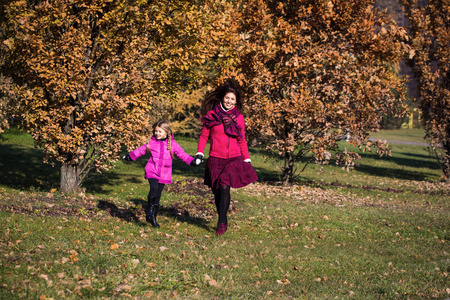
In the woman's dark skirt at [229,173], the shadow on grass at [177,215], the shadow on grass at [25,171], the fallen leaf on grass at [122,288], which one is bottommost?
the shadow on grass at [25,171]

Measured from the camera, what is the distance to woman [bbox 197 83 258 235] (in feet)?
22.2

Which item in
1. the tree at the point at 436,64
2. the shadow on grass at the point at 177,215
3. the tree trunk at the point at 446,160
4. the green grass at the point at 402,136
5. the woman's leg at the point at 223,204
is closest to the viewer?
the woman's leg at the point at 223,204

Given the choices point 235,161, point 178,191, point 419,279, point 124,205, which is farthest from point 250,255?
point 178,191

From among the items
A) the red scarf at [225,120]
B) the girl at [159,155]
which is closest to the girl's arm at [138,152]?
the girl at [159,155]

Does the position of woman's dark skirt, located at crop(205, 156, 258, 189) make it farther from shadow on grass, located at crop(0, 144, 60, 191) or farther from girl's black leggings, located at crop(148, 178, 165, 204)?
shadow on grass, located at crop(0, 144, 60, 191)

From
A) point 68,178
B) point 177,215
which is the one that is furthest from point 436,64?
point 68,178

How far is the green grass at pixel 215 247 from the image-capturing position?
4.73 meters

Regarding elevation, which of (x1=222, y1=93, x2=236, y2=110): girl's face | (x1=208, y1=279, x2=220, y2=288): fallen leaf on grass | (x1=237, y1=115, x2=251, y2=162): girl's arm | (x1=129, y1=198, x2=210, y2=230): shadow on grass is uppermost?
(x1=222, y1=93, x2=236, y2=110): girl's face

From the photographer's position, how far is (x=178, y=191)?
12000 mm

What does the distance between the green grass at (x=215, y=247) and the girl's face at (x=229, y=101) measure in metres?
1.99

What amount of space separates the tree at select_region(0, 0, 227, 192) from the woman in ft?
9.24

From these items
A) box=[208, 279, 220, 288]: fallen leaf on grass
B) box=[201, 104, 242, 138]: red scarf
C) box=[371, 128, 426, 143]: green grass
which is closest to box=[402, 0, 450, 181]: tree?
box=[201, 104, 242, 138]: red scarf

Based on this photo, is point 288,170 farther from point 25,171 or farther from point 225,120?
point 25,171

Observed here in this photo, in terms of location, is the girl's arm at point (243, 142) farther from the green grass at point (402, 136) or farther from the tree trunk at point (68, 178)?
the green grass at point (402, 136)
